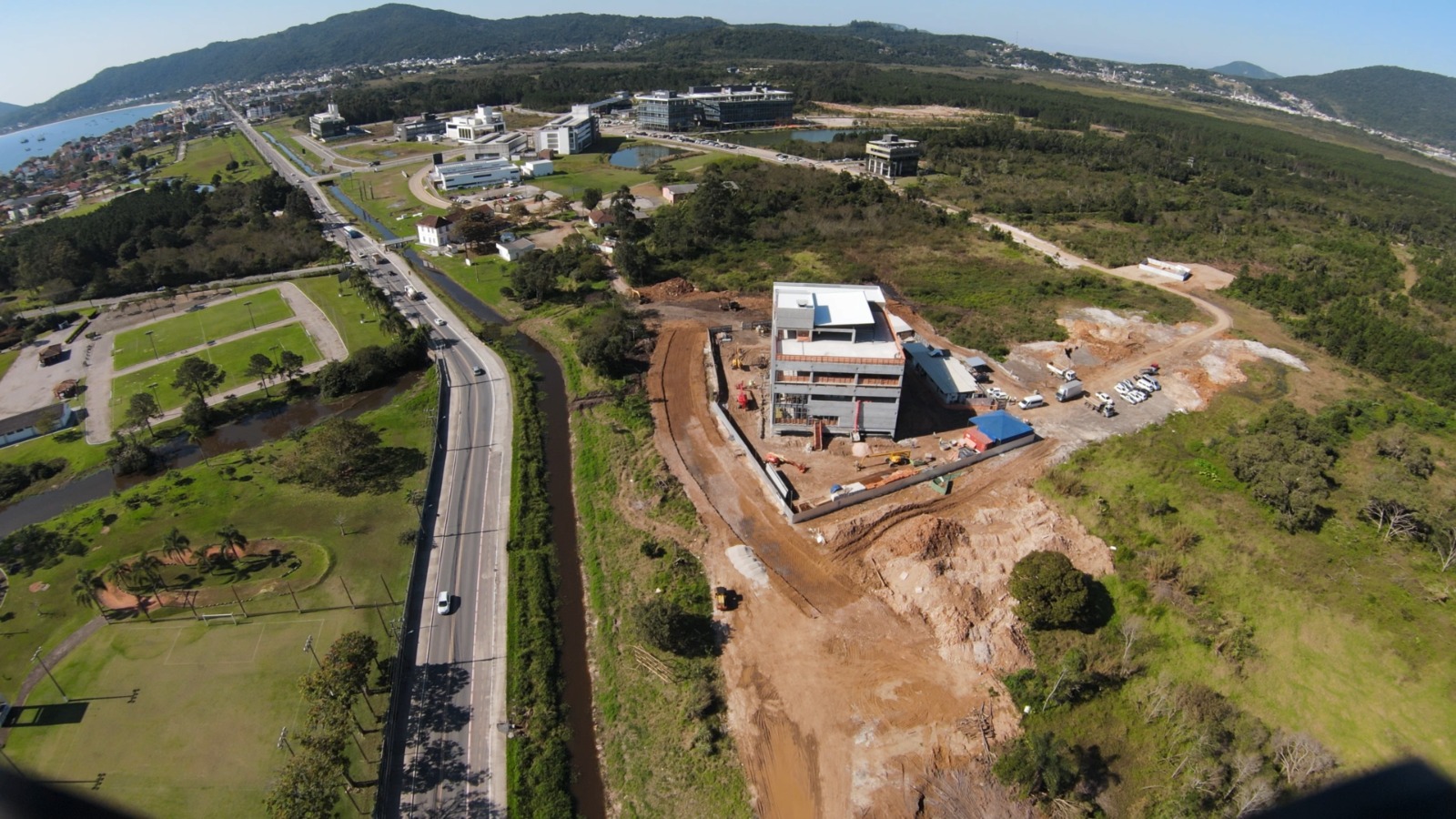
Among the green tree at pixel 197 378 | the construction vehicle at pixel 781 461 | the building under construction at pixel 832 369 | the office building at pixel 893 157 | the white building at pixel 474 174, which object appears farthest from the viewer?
the office building at pixel 893 157

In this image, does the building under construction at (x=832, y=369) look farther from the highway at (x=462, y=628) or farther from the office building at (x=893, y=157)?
the office building at (x=893, y=157)

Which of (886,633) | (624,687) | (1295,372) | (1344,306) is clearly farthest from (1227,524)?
(1344,306)

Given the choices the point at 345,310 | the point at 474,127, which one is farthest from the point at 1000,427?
Answer: the point at 474,127

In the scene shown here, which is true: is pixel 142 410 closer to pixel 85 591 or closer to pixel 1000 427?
pixel 85 591

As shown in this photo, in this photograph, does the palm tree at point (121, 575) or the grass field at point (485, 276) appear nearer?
the palm tree at point (121, 575)

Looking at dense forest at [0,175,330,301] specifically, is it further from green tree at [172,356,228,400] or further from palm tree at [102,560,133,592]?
palm tree at [102,560,133,592]

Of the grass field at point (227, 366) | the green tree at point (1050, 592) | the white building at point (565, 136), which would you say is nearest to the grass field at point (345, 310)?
the grass field at point (227, 366)

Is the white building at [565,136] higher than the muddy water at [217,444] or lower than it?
higher

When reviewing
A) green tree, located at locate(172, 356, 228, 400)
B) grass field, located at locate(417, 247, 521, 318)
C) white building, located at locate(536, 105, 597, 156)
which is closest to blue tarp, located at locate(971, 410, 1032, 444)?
grass field, located at locate(417, 247, 521, 318)

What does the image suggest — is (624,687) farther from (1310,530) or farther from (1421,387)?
(1421,387)
